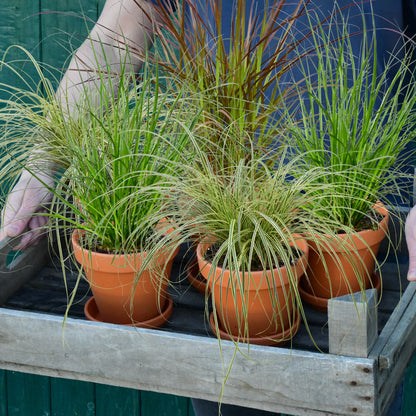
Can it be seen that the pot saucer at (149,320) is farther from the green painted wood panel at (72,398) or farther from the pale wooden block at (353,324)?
the green painted wood panel at (72,398)

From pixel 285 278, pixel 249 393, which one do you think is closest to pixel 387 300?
pixel 285 278

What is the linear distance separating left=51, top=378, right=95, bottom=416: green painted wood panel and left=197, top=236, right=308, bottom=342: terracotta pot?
173 centimetres

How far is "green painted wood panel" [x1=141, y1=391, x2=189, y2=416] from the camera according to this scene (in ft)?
8.19

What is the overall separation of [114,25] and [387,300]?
2.76 ft

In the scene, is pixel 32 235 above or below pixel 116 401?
above

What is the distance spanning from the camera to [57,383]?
265cm

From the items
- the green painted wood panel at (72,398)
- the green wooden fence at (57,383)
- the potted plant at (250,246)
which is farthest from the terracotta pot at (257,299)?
the green painted wood panel at (72,398)

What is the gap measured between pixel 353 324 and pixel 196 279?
0.37 m

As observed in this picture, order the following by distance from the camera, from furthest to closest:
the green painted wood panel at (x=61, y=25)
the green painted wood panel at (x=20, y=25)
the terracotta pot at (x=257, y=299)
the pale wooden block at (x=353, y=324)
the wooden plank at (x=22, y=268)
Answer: the green painted wood panel at (x=20, y=25) < the green painted wood panel at (x=61, y=25) < the wooden plank at (x=22, y=268) < the terracotta pot at (x=257, y=299) < the pale wooden block at (x=353, y=324)

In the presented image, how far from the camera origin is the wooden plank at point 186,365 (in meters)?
0.87

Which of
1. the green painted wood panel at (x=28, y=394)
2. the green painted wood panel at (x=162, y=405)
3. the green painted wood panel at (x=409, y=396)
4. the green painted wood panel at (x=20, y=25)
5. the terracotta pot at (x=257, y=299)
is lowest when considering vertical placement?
the green painted wood panel at (x=28, y=394)

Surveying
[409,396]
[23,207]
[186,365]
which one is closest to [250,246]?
[186,365]

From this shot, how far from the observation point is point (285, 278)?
995 millimetres

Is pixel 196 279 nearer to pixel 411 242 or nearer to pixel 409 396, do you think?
pixel 411 242
